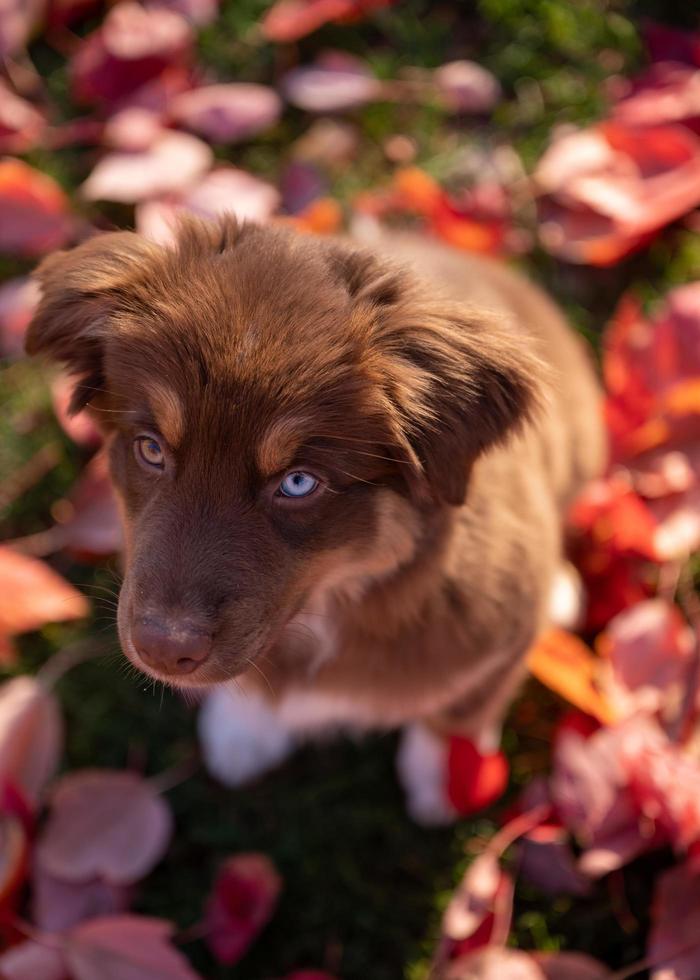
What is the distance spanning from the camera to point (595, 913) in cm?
298

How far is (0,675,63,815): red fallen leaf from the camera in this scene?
294cm

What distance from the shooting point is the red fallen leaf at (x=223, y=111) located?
13.1 feet

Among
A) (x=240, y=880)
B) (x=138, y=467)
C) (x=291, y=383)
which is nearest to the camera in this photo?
(x=291, y=383)

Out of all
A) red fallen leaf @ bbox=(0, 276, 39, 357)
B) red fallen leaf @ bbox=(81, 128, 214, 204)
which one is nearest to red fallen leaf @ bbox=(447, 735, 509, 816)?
red fallen leaf @ bbox=(0, 276, 39, 357)

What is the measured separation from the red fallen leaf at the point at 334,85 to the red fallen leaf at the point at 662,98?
107cm

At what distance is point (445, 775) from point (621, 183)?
2311mm

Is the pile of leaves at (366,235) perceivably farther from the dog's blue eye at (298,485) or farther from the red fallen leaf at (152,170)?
the dog's blue eye at (298,485)

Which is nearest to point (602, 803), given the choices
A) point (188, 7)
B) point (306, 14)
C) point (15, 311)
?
point (15, 311)

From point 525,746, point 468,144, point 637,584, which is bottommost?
point 525,746

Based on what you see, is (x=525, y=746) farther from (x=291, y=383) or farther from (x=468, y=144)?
(x=468, y=144)

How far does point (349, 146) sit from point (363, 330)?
2.53 m

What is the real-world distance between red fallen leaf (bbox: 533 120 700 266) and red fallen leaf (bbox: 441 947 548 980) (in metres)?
2.54

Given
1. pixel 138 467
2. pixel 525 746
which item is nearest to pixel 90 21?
pixel 138 467

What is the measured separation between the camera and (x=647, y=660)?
301 cm
